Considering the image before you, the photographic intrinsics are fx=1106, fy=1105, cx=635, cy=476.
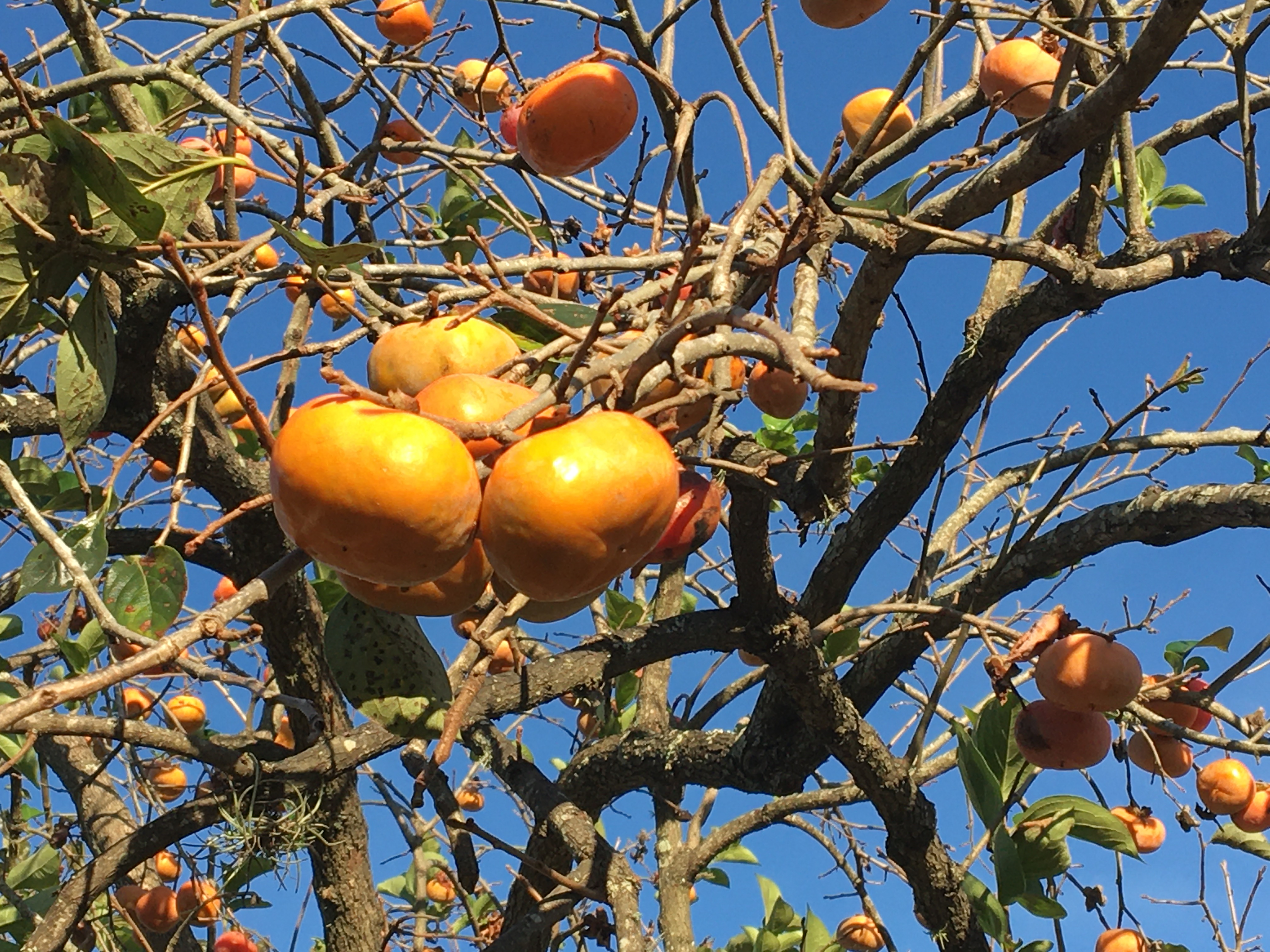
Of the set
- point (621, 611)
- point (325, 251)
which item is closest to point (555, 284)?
point (325, 251)

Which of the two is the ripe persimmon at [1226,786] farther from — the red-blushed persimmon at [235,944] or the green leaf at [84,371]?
the green leaf at [84,371]

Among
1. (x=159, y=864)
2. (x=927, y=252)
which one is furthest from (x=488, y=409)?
(x=159, y=864)

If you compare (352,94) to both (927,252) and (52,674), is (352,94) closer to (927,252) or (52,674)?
(927,252)

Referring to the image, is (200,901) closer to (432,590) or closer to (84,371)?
(84,371)

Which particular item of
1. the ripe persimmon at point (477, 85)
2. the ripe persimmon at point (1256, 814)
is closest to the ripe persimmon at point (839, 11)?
the ripe persimmon at point (477, 85)

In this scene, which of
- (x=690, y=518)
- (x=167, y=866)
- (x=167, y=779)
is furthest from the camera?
Answer: (x=167, y=779)

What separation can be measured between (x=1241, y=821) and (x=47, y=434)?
11.9 ft

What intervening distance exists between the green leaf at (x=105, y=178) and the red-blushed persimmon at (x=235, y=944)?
2865 mm

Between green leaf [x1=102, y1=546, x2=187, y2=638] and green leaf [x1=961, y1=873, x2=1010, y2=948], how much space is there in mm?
1738

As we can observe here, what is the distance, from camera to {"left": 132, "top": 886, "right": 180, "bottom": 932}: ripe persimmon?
305 cm

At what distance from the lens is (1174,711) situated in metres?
2.91

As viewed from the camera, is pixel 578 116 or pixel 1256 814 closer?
pixel 578 116

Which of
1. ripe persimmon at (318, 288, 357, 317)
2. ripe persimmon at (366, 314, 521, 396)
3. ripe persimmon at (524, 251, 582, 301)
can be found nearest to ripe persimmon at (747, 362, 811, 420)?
ripe persimmon at (524, 251, 582, 301)

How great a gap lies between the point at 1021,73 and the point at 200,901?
2.79m
